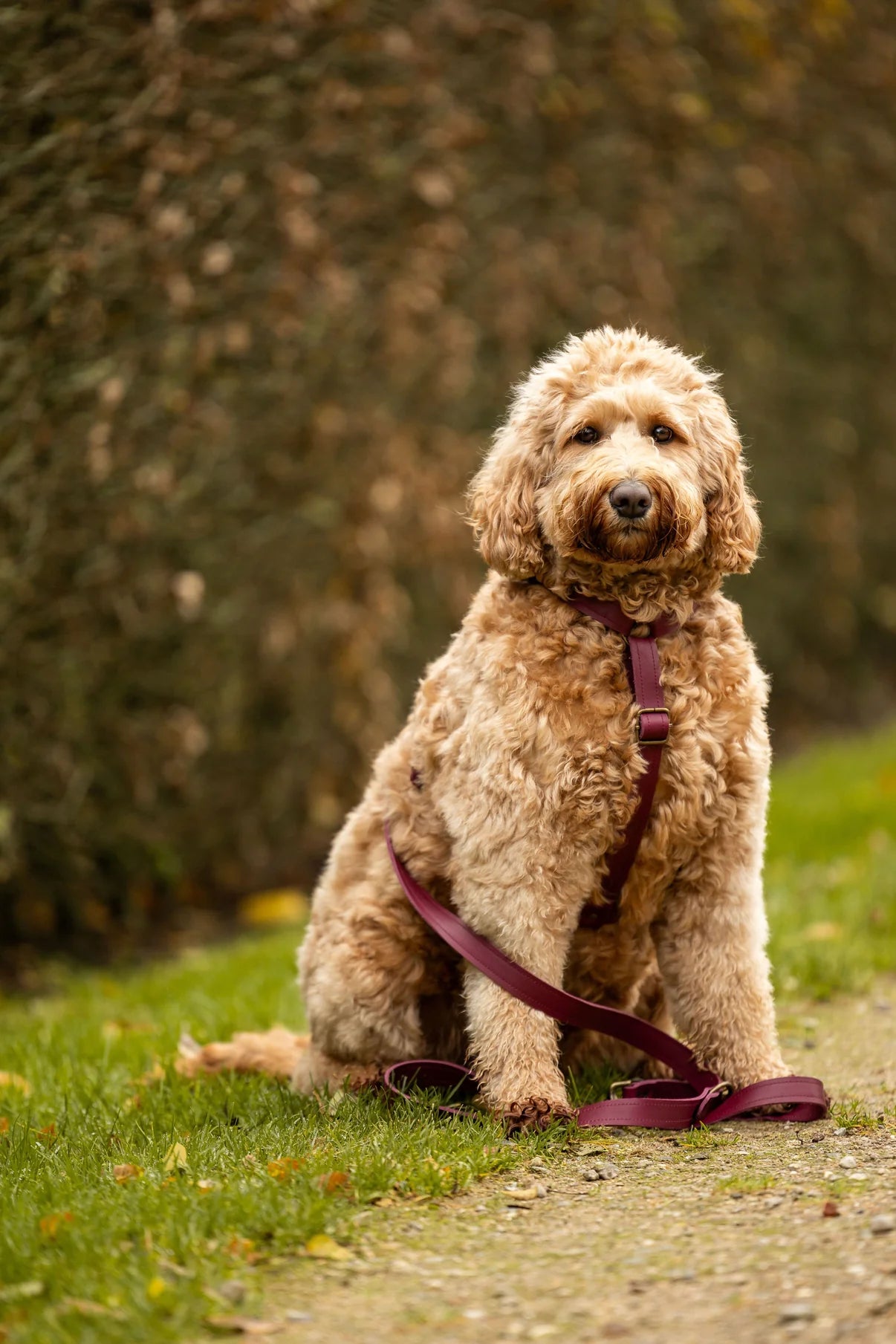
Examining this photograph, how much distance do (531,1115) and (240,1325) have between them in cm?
116

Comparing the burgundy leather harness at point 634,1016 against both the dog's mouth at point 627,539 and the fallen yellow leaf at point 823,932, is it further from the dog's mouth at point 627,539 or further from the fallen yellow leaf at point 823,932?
the fallen yellow leaf at point 823,932

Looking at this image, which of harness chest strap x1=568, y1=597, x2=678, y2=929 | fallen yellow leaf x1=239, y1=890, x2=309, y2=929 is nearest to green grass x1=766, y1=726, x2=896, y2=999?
harness chest strap x1=568, y1=597, x2=678, y2=929

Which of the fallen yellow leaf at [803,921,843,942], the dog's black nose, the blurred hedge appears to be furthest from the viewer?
the blurred hedge

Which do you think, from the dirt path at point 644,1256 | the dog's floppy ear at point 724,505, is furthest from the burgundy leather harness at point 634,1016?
the dog's floppy ear at point 724,505

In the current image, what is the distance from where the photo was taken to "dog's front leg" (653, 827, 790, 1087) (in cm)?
387

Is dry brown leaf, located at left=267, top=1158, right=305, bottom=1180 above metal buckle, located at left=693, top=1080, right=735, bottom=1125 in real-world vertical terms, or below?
above

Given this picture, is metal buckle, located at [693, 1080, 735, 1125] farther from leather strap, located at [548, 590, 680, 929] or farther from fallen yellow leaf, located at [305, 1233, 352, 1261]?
fallen yellow leaf, located at [305, 1233, 352, 1261]

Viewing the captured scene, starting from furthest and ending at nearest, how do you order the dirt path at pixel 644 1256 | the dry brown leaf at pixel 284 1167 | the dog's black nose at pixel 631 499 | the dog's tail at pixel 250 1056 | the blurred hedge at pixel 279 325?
1. the blurred hedge at pixel 279 325
2. the dog's tail at pixel 250 1056
3. the dog's black nose at pixel 631 499
4. the dry brown leaf at pixel 284 1167
5. the dirt path at pixel 644 1256

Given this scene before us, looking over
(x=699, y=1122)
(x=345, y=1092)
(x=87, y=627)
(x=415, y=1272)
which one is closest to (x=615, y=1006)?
(x=699, y=1122)

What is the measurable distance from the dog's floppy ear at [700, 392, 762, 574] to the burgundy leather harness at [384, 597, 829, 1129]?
22 centimetres

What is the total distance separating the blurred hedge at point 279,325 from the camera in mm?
6145

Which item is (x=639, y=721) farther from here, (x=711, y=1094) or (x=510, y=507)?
(x=711, y=1094)

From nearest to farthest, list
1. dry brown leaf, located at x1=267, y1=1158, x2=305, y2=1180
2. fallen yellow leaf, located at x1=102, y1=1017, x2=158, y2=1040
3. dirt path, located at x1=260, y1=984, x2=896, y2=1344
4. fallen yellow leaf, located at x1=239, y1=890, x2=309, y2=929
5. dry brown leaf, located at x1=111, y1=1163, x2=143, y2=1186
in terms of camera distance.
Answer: dirt path, located at x1=260, y1=984, x2=896, y2=1344, dry brown leaf, located at x1=267, y1=1158, x2=305, y2=1180, dry brown leaf, located at x1=111, y1=1163, x2=143, y2=1186, fallen yellow leaf, located at x1=102, y1=1017, x2=158, y2=1040, fallen yellow leaf, located at x1=239, y1=890, x2=309, y2=929

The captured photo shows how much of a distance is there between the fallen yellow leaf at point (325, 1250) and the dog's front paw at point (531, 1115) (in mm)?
752
